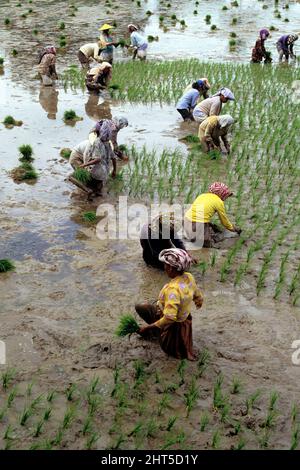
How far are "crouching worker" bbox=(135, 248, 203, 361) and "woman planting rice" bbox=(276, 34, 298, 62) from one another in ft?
39.9

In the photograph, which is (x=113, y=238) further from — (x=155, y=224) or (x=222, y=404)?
(x=222, y=404)

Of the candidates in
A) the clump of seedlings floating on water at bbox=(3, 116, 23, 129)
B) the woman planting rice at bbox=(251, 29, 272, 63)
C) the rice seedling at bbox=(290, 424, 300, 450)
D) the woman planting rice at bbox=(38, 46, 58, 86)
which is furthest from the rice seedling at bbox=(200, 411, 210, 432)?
the woman planting rice at bbox=(251, 29, 272, 63)

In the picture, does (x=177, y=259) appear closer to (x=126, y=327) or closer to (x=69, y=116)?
(x=126, y=327)

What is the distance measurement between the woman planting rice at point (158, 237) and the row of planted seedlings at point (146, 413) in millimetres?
1499

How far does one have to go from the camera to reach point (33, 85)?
11875 mm

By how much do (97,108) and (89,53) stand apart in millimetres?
3364

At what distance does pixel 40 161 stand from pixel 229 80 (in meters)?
5.72

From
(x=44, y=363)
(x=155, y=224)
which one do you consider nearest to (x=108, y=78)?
(x=155, y=224)

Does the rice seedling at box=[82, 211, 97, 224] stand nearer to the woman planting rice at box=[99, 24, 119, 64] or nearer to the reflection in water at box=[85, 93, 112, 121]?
the reflection in water at box=[85, 93, 112, 121]

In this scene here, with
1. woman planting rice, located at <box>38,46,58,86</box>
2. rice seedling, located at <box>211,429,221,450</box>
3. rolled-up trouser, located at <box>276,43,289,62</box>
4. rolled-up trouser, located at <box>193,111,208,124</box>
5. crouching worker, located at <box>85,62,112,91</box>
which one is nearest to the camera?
rice seedling, located at <box>211,429,221,450</box>

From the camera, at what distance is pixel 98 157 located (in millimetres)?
6535

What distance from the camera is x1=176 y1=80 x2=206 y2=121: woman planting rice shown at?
9.33 m

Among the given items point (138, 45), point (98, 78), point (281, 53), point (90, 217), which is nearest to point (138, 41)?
point (138, 45)

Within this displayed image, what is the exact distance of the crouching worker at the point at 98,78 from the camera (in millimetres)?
11008
